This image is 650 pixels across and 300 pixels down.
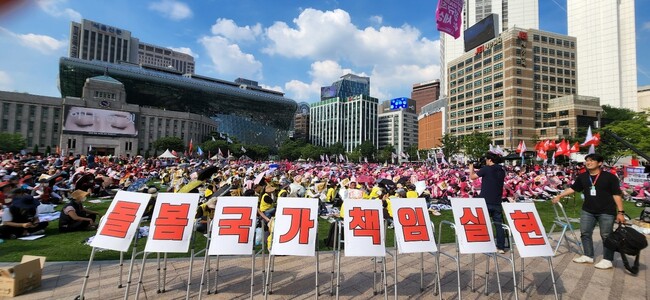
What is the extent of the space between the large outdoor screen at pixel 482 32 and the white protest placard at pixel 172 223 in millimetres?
98154

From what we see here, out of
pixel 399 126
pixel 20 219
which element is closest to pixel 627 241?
pixel 20 219

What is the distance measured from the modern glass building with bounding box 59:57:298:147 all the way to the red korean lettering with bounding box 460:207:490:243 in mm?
119059

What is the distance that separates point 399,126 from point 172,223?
159 m

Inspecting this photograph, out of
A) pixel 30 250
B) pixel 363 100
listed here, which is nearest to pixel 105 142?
pixel 30 250

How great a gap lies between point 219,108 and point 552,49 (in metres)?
112

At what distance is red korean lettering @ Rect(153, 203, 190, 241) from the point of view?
13.3 ft

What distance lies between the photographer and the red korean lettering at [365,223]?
420 centimetres

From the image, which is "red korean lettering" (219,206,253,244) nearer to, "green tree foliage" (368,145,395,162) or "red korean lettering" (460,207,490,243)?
"red korean lettering" (460,207,490,243)

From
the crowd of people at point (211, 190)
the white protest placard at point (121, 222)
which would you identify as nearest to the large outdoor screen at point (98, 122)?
the crowd of people at point (211, 190)

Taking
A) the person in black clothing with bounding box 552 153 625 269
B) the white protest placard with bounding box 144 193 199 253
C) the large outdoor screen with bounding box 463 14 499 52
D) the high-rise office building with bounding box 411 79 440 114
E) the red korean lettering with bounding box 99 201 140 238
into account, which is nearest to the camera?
the white protest placard with bounding box 144 193 199 253

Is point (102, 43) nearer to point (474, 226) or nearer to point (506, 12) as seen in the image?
point (506, 12)

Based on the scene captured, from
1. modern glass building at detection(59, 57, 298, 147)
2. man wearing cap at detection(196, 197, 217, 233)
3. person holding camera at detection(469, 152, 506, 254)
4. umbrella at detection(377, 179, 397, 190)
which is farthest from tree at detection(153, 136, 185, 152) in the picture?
person holding camera at detection(469, 152, 506, 254)

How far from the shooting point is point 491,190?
677 cm

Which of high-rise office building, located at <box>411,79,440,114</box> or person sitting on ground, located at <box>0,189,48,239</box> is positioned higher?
high-rise office building, located at <box>411,79,440,114</box>
